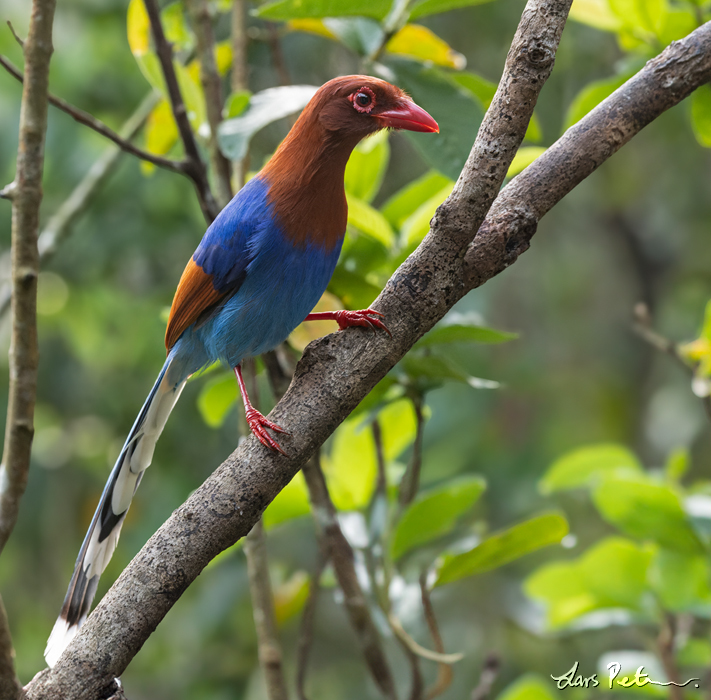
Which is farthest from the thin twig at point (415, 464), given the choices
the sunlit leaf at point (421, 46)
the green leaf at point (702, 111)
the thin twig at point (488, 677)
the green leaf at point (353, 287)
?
the sunlit leaf at point (421, 46)

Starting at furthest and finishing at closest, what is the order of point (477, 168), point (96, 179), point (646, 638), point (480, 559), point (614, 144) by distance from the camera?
point (96, 179)
point (646, 638)
point (480, 559)
point (614, 144)
point (477, 168)

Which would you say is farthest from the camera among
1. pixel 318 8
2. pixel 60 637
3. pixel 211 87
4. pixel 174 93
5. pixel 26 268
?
pixel 211 87

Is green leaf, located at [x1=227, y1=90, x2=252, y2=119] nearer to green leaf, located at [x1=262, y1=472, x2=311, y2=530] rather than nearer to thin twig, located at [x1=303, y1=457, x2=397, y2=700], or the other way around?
thin twig, located at [x1=303, y1=457, x2=397, y2=700]

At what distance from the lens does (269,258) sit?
2.08 meters

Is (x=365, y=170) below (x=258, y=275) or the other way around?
the other way around

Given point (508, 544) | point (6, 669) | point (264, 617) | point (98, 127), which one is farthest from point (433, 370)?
point (6, 669)

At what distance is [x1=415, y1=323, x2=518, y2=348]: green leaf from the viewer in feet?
6.96

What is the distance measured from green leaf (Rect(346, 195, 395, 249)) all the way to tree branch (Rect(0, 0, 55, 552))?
866mm

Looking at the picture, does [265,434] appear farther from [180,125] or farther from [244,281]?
[180,125]

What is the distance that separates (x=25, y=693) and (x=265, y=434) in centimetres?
65

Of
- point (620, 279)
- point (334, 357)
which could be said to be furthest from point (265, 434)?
point (620, 279)

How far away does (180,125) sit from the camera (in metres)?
2.27

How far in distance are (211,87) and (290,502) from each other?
56.7 inches

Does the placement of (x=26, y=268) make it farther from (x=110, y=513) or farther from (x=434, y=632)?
(x=434, y=632)
